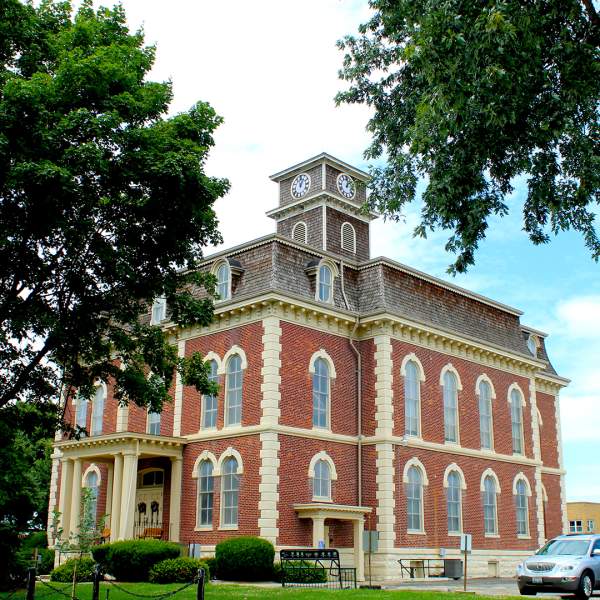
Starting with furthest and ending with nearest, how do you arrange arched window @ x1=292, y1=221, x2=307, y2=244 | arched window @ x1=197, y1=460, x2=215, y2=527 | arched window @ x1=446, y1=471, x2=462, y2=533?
1. arched window @ x1=292, y1=221, x2=307, y2=244
2. arched window @ x1=446, y1=471, x2=462, y2=533
3. arched window @ x1=197, y1=460, x2=215, y2=527

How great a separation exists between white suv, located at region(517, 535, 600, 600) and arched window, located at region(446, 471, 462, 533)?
10.3 meters

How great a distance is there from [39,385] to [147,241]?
537 cm

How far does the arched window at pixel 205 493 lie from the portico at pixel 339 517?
3408 millimetres

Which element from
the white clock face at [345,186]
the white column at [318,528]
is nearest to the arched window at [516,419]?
the white clock face at [345,186]

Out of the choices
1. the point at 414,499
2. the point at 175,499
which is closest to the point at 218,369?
the point at 175,499

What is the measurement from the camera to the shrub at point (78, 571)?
26.6 m

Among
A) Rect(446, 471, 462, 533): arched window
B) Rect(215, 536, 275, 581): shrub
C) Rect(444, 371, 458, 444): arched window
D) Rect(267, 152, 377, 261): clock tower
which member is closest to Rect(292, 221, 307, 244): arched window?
Rect(267, 152, 377, 261): clock tower

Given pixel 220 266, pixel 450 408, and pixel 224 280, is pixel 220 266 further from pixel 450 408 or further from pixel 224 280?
pixel 450 408

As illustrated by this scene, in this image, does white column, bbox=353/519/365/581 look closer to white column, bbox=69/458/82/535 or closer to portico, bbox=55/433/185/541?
portico, bbox=55/433/185/541

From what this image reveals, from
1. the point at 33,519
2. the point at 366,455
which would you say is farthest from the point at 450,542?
the point at 33,519

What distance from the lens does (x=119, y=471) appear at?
97.5ft

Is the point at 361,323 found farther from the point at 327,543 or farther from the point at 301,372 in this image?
the point at 327,543

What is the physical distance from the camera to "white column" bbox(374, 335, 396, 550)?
2894 cm

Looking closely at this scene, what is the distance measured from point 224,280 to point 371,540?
11.0 meters
